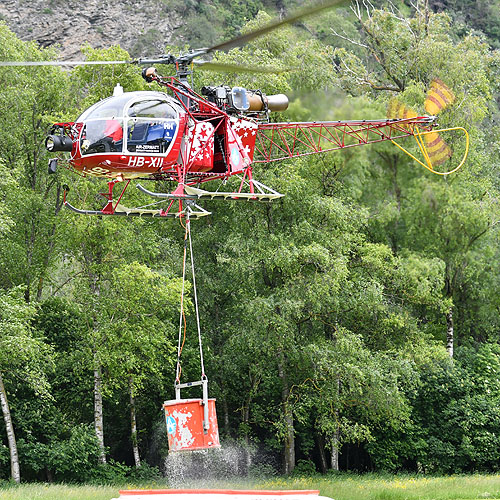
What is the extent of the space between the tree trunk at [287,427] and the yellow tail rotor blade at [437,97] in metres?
8.10

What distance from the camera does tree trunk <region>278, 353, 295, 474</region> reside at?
22.6 m

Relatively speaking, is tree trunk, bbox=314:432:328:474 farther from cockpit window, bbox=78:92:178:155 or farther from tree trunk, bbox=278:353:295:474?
cockpit window, bbox=78:92:178:155

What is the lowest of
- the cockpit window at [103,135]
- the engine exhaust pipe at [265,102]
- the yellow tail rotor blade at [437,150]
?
the cockpit window at [103,135]

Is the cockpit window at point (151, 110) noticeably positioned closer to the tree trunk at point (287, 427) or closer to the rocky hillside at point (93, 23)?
the tree trunk at point (287, 427)

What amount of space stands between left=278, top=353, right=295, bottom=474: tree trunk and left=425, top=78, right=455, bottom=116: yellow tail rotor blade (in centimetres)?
810

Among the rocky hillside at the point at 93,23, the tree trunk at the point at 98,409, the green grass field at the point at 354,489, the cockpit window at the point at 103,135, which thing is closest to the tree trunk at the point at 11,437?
the green grass field at the point at 354,489

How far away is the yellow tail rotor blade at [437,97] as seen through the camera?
23.4 metres

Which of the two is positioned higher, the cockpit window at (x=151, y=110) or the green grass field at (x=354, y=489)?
the cockpit window at (x=151, y=110)

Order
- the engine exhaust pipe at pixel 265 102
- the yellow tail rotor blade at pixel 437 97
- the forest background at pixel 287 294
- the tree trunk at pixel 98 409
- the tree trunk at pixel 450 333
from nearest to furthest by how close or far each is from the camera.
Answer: the engine exhaust pipe at pixel 265 102
the forest background at pixel 287 294
the tree trunk at pixel 98 409
the yellow tail rotor blade at pixel 437 97
the tree trunk at pixel 450 333

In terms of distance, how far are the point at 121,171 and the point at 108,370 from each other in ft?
37.3

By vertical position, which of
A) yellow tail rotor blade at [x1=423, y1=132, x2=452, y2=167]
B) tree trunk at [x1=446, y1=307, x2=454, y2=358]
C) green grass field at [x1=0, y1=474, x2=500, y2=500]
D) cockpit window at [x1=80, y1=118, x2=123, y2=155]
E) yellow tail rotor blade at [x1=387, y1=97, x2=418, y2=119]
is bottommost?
green grass field at [x1=0, y1=474, x2=500, y2=500]

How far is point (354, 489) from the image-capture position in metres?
19.5

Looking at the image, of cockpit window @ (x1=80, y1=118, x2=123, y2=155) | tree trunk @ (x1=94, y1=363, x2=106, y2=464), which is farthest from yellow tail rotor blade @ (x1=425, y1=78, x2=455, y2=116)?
cockpit window @ (x1=80, y1=118, x2=123, y2=155)

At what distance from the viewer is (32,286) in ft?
80.1
